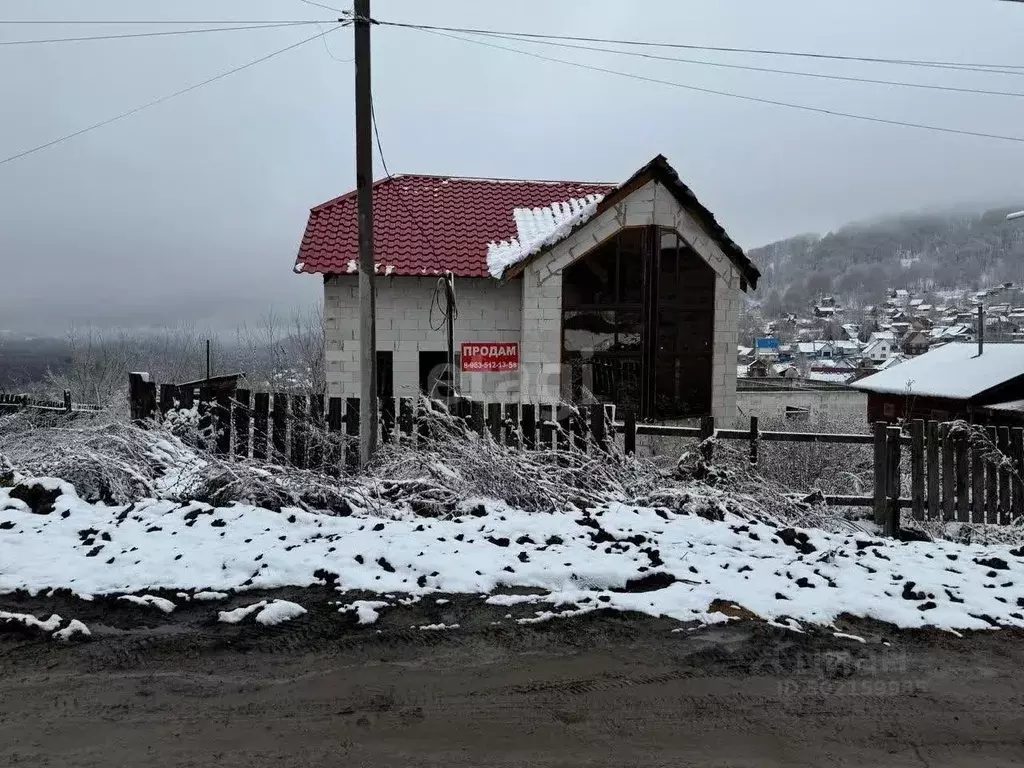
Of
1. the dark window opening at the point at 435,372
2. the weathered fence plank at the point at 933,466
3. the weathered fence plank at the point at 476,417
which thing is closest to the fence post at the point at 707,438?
the weathered fence plank at the point at 933,466

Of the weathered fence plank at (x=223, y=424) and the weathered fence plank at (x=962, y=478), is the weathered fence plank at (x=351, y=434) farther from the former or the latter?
the weathered fence plank at (x=962, y=478)

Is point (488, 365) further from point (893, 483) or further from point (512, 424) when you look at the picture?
point (893, 483)

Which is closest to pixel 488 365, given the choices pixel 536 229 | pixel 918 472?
pixel 536 229

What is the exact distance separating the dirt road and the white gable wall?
12.1 meters

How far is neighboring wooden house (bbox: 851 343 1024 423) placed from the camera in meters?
25.5

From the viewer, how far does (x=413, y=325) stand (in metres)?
16.2

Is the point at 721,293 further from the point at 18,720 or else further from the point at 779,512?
the point at 18,720

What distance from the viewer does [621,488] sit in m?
7.05

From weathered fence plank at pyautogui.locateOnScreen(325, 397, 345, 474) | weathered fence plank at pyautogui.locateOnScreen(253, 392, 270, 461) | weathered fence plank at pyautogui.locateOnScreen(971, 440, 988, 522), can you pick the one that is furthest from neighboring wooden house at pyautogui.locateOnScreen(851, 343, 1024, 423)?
weathered fence plank at pyautogui.locateOnScreen(253, 392, 270, 461)

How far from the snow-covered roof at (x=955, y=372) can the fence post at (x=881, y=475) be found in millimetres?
21813

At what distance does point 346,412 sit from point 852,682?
643cm

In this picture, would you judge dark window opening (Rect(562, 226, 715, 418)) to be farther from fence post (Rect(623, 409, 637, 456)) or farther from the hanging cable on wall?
fence post (Rect(623, 409, 637, 456))

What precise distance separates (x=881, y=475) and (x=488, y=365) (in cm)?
984

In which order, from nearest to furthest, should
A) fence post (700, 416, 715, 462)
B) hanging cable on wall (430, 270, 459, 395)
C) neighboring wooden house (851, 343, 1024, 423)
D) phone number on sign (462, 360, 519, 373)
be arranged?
fence post (700, 416, 715, 462), hanging cable on wall (430, 270, 459, 395), phone number on sign (462, 360, 519, 373), neighboring wooden house (851, 343, 1024, 423)
